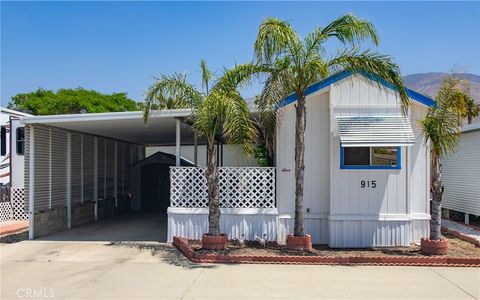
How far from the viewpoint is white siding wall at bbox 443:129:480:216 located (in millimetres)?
11844

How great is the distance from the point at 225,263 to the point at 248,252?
72cm

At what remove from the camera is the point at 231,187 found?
931 cm

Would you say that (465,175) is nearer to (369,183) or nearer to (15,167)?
(369,183)

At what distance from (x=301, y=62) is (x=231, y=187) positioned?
3.15 m

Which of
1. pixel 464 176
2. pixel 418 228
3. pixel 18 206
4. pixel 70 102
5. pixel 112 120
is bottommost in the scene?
pixel 18 206

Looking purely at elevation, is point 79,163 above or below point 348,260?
above

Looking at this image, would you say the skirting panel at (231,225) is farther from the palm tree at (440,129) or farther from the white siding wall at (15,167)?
the white siding wall at (15,167)

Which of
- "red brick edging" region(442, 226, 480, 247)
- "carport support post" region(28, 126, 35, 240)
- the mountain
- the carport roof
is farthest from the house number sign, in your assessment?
"carport support post" region(28, 126, 35, 240)

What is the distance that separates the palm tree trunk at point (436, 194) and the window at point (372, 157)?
90 cm

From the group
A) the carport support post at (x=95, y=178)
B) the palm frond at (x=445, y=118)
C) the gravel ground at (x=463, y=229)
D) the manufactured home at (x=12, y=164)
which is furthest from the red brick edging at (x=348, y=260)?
the manufactured home at (x=12, y=164)

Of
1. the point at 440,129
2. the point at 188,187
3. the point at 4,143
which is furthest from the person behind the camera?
the point at 4,143

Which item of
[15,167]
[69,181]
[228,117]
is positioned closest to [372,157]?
[228,117]

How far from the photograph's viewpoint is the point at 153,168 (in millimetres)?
17781

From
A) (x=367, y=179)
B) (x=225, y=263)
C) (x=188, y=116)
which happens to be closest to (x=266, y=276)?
(x=225, y=263)
